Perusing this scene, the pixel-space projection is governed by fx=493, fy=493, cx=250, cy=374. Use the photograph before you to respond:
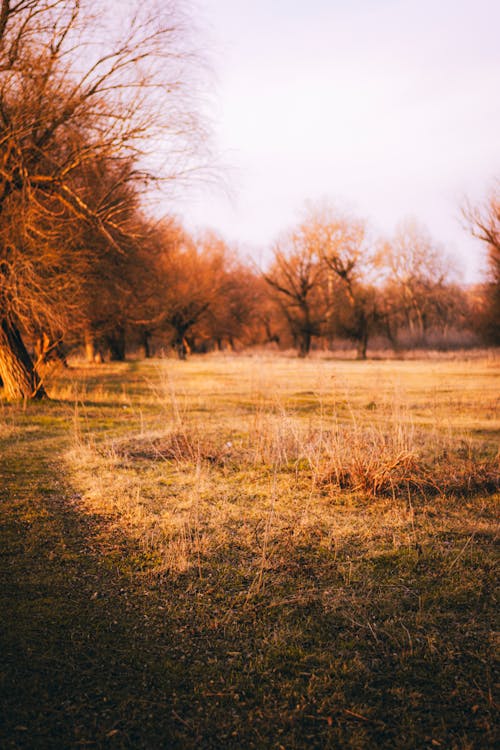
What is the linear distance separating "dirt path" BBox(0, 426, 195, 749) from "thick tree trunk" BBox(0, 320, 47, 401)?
26.2 ft

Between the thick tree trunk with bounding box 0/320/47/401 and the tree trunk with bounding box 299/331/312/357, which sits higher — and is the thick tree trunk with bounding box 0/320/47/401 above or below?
below

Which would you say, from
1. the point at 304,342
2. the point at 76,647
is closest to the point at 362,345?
the point at 304,342

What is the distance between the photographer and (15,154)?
10.0 m

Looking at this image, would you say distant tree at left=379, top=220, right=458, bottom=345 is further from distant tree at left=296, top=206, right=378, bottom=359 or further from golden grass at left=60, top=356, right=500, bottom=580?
golden grass at left=60, top=356, right=500, bottom=580

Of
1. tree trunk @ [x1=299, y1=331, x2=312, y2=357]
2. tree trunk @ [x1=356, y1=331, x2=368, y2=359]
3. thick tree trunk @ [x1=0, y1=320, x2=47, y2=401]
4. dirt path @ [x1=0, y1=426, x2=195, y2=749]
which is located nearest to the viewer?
dirt path @ [x1=0, y1=426, x2=195, y2=749]

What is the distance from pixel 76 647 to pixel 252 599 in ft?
3.59

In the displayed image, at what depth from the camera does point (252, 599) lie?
3.20 meters

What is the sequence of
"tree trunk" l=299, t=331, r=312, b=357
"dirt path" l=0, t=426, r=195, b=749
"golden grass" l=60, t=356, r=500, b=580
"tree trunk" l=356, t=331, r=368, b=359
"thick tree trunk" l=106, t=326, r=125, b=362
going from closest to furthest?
"dirt path" l=0, t=426, r=195, b=749, "golden grass" l=60, t=356, r=500, b=580, "thick tree trunk" l=106, t=326, r=125, b=362, "tree trunk" l=356, t=331, r=368, b=359, "tree trunk" l=299, t=331, r=312, b=357

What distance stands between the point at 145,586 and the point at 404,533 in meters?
2.22

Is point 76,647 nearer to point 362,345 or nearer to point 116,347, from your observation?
point 116,347

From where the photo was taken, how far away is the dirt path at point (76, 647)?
2121 millimetres

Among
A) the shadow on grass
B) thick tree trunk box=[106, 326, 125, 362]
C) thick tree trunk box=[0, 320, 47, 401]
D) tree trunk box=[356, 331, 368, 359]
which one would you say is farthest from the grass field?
tree trunk box=[356, 331, 368, 359]

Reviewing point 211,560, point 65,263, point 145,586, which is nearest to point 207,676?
point 145,586

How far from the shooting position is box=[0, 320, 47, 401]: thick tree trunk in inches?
451
